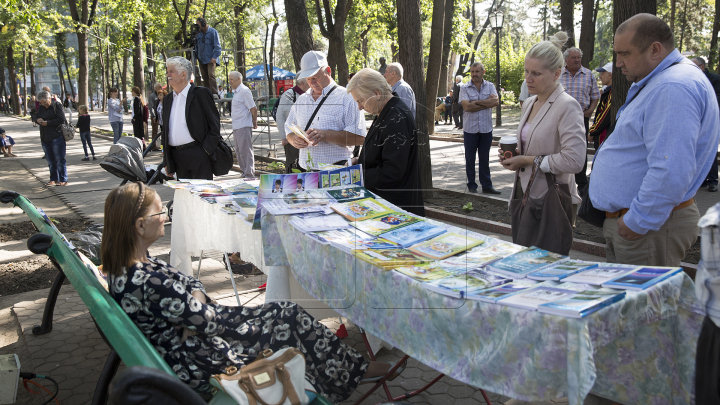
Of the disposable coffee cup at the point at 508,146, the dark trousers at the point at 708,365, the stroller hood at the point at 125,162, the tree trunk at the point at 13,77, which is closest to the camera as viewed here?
the dark trousers at the point at 708,365

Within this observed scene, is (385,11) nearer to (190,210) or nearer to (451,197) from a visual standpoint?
(451,197)

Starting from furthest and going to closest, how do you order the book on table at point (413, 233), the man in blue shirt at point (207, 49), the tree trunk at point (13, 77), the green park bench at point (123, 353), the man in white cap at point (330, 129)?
1. the tree trunk at point (13, 77)
2. the man in blue shirt at point (207, 49)
3. the man in white cap at point (330, 129)
4. the book on table at point (413, 233)
5. the green park bench at point (123, 353)

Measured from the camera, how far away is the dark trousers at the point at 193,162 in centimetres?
550

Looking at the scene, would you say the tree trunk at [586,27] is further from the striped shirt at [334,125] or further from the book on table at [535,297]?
the book on table at [535,297]

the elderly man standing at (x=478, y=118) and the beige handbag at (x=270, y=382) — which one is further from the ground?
the elderly man standing at (x=478, y=118)

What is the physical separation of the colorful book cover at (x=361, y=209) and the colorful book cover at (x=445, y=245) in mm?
541

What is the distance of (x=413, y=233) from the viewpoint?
2791 mm

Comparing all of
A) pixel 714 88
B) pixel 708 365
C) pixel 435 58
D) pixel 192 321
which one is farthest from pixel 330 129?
pixel 435 58

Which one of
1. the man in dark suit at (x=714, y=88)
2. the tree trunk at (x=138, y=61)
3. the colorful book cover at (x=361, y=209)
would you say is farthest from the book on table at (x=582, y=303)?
the tree trunk at (x=138, y=61)

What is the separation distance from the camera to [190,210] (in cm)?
445

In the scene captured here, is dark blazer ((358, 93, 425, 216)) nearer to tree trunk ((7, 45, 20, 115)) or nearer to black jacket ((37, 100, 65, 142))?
black jacket ((37, 100, 65, 142))

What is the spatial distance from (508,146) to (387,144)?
0.79 metres

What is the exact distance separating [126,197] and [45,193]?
8915 millimetres

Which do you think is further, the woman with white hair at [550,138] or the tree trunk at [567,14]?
the tree trunk at [567,14]
